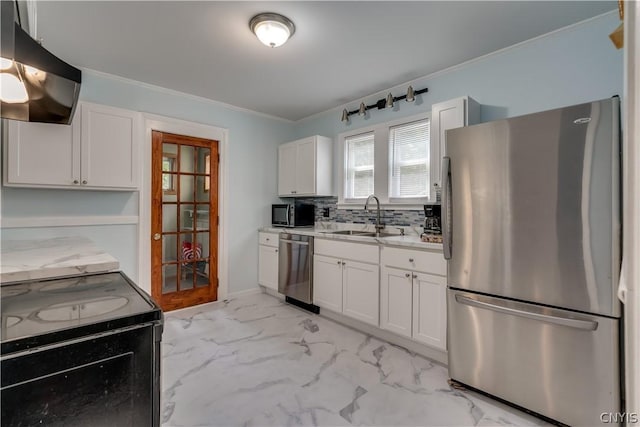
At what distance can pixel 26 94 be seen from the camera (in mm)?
1771

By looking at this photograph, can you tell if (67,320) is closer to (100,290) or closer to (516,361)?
(100,290)

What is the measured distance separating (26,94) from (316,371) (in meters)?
2.55

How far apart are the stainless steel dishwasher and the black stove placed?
7.82 feet

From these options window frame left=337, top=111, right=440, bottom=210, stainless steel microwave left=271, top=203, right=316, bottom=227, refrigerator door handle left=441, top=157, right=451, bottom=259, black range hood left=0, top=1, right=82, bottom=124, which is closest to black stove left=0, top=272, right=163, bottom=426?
black range hood left=0, top=1, right=82, bottom=124

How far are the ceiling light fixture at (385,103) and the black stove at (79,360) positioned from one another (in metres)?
2.85

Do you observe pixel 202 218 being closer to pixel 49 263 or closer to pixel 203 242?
pixel 203 242

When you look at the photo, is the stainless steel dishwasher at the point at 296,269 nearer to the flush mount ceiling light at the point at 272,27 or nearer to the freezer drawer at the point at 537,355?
the freezer drawer at the point at 537,355

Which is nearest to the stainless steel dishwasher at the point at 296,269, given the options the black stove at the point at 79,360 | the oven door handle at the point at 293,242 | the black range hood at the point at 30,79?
the oven door handle at the point at 293,242

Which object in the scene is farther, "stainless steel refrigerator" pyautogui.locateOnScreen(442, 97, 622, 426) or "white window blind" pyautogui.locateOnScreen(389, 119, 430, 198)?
"white window blind" pyautogui.locateOnScreen(389, 119, 430, 198)

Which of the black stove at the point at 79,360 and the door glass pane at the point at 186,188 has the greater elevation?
the door glass pane at the point at 186,188

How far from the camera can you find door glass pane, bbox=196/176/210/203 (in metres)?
3.64

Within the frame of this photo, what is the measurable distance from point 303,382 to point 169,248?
7.31 ft

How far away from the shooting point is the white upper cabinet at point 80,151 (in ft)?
7.78

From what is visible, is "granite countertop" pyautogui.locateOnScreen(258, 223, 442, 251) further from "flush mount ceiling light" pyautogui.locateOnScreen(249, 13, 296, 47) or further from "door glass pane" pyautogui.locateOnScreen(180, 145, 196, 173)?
"flush mount ceiling light" pyautogui.locateOnScreen(249, 13, 296, 47)
